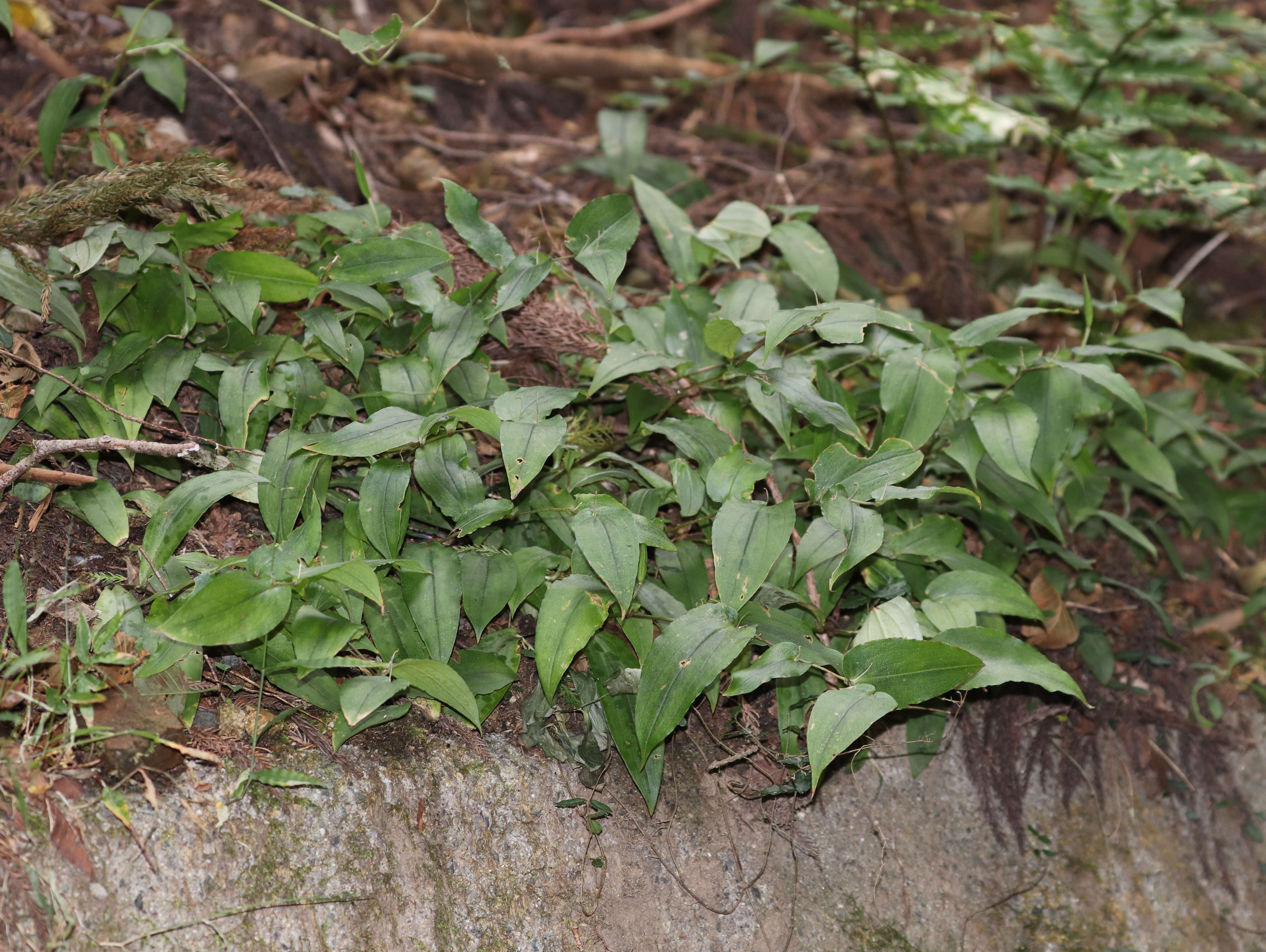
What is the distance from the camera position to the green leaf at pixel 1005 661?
1643 millimetres

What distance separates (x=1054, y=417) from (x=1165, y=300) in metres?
0.48

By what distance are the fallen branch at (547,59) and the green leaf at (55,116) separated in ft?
3.84

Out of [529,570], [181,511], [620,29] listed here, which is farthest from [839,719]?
[620,29]

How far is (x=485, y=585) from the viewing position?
66.8 inches

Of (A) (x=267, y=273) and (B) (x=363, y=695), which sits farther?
(A) (x=267, y=273)

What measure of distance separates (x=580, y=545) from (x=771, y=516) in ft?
1.22

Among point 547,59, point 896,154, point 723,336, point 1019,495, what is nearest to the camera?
point 723,336

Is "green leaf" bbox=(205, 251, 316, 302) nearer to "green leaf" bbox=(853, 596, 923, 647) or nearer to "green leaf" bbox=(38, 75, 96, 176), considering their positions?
"green leaf" bbox=(38, 75, 96, 176)

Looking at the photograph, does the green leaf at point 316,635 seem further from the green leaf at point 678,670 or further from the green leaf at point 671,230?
the green leaf at point 671,230

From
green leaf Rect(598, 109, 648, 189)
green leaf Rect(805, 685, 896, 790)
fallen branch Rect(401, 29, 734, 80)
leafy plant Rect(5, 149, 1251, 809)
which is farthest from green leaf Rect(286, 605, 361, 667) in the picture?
fallen branch Rect(401, 29, 734, 80)

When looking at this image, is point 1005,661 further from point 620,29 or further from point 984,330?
point 620,29

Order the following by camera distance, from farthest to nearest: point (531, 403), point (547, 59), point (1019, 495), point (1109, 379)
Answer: point (547, 59) → point (1019, 495) → point (1109, 379) → point (531, 403)

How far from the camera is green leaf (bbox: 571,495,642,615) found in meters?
1.55

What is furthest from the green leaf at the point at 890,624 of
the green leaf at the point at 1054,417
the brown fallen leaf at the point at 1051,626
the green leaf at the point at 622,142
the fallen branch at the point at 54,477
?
the green leaf at the point at 622,142
